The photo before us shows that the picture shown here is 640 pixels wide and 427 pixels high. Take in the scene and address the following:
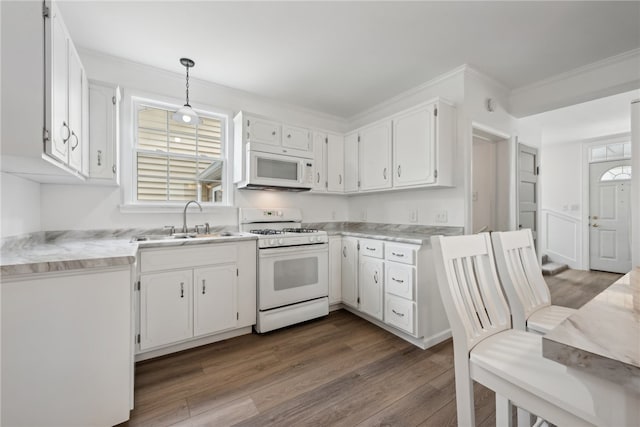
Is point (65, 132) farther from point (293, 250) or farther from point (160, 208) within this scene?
point (293, 250)

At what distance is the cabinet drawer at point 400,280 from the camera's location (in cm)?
235

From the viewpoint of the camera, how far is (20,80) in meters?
1.23

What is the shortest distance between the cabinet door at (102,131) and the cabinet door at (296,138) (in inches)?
61.0

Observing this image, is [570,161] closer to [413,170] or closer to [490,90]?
[490,90]

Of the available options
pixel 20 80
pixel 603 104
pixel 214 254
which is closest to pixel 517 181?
pixel 603 104

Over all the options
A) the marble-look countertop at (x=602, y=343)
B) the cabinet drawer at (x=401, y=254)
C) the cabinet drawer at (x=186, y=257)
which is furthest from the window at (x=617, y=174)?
the cabinet drawer at (x=186, y=257)

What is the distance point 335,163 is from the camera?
11.6 feet

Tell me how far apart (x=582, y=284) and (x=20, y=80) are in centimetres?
652

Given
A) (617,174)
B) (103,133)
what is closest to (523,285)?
(103,133)

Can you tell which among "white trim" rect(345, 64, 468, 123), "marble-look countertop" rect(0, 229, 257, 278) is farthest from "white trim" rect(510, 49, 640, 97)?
"marble-look countertop" rect(0, 229, 257, 278)

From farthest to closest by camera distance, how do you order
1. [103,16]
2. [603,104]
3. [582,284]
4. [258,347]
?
[582,284] < [603,104] < [258,347] < [103,16]

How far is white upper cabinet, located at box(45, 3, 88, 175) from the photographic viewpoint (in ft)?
4.34

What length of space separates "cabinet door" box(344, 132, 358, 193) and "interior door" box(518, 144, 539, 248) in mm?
1991

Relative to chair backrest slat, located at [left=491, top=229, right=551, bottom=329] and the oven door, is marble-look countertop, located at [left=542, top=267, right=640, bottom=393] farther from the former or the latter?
the oven door
